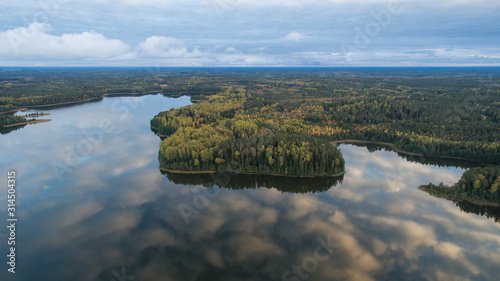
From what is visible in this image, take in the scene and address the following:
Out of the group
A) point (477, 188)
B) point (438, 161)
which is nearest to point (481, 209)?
point (477, 188)

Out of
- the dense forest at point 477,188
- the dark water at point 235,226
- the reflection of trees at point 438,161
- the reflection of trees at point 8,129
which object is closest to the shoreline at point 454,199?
the dense forest at point 477,188

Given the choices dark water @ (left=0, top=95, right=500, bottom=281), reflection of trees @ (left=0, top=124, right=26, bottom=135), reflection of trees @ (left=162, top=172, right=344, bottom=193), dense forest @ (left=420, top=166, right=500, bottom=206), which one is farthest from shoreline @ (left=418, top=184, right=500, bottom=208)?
reflection of trees @ (left=0, top=124, right=26, bottom=135)

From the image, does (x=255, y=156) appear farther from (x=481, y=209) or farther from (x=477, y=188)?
(x=481, y=209)

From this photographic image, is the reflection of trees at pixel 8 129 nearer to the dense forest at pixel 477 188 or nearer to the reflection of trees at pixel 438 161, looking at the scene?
the reflection of trees at pixel 438 161

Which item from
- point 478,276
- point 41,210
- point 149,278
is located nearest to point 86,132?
point 41,210

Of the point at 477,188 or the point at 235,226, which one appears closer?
the point at 235,226

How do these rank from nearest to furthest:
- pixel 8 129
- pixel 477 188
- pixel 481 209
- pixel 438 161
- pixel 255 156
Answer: pixel 481 209, pixel 477 188, pixel 255 156, pixel 438 161, pixel 8 129
